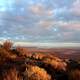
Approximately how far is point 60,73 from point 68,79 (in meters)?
1.90

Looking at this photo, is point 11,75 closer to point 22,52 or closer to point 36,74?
point 36,74

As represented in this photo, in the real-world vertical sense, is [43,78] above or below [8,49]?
below

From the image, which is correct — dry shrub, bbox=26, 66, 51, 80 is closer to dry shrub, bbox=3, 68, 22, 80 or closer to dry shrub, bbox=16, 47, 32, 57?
dry shrub, bbox=3, 68, 22, 80

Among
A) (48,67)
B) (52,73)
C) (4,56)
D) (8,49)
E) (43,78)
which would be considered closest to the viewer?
(43,78)

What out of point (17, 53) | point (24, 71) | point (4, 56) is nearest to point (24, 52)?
point (17, 53)

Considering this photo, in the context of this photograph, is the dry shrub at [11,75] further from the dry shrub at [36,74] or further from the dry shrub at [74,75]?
the dry shrub at [74,75]

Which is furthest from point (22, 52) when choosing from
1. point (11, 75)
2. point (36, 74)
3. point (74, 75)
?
point (11, 75)

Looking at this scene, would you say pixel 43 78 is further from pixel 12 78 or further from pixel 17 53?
pixel 17 53

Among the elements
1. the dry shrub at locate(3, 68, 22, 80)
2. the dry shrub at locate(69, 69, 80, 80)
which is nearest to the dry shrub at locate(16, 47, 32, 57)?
the dry shrub at locate(69, 69, 80, 80)

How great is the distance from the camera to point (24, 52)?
34.3 m

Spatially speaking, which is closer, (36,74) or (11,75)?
(11,75)

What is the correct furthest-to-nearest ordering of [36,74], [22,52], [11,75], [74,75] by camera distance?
[22,52]
[74,75]
[36,74]
[11,75]

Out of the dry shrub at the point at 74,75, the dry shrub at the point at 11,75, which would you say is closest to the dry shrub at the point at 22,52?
the dry shrub at the point at 74,75

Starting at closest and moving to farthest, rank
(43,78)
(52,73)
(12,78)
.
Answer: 1. (12,78)
2. (43,78)
3. (52,73)
